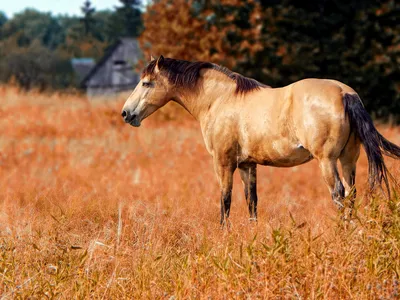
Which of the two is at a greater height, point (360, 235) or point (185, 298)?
point (360, 235)

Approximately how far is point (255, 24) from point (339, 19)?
3.18 metres

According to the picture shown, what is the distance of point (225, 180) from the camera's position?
254 inches

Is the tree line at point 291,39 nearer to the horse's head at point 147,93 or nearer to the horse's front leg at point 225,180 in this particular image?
the horse's head at point 147,93

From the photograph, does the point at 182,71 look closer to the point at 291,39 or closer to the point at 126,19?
the point at 291,39

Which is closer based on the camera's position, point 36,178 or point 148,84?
point 148,84

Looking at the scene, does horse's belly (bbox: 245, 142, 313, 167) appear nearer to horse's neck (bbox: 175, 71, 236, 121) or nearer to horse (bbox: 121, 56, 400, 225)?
horse (bbox: 121, 56, 400, 225)

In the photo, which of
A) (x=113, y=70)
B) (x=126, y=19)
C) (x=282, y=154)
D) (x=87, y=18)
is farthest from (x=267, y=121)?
(x=87, y=18)

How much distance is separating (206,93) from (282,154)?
126cm

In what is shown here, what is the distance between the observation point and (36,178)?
10789mm

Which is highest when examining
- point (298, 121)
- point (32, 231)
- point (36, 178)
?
point (298, 121)

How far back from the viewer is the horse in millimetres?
5391

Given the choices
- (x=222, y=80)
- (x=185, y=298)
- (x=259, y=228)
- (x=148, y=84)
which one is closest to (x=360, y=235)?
(x=259, y=228)

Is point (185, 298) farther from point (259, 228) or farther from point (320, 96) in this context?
point (320, 96)


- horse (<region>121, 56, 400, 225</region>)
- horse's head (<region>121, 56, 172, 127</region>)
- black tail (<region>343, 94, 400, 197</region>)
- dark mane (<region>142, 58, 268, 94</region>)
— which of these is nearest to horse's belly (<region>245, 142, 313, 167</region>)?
horse (<region>121, 56, 400, 225</region>)
